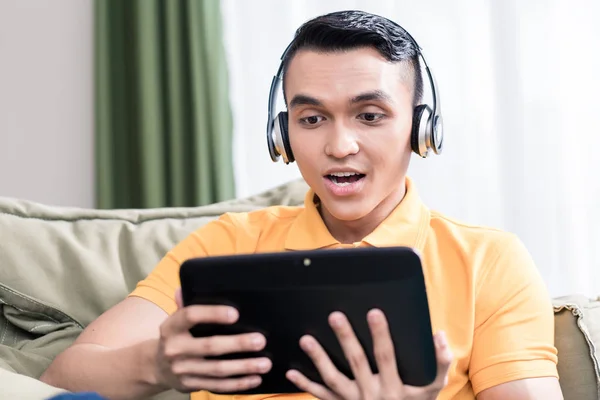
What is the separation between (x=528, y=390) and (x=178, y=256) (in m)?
0.60

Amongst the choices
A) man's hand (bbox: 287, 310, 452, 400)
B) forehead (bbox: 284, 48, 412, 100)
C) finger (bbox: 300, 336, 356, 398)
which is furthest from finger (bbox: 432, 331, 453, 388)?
forehead (bbox: 284, 48, 412, 100)

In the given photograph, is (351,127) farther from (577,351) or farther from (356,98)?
(577,351)

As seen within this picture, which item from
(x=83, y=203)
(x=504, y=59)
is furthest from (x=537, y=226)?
(x=83, y=203)

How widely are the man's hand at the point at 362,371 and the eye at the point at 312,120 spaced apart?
46 centimetres

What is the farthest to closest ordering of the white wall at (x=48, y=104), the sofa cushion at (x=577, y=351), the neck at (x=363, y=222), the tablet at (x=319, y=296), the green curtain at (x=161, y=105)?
the white wall at (x=48, y=104) < the green curtain at (x=161, y=105) < the neck at (x=363, y=222) < the sofa cushion at (x=577, y=351) < the tablet at (x=319, y=296)

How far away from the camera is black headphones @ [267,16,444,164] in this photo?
1238 mm

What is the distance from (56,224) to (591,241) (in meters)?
1.36

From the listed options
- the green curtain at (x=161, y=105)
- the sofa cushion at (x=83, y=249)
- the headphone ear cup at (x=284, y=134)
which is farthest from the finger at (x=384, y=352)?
the green curtain at (x=161, y=105)

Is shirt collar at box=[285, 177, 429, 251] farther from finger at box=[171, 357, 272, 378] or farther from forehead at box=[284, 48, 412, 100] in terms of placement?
finger at box=[171, 357, 272, 378]

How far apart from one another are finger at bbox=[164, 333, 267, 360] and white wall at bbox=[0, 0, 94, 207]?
1.97m

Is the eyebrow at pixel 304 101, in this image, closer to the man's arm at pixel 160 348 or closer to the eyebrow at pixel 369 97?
the eyebrow at pixel 369 97

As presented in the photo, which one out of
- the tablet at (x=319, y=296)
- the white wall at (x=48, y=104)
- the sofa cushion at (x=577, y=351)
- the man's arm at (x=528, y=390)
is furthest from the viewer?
the white wall at (x=48, y=104)

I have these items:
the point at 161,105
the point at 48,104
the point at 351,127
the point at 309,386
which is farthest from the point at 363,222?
the point at 48,104

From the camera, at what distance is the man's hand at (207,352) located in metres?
0.90
